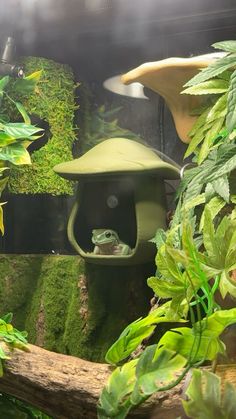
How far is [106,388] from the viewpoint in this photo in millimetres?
912

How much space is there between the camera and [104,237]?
4.82ft

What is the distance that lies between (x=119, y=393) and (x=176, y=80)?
2.71ft

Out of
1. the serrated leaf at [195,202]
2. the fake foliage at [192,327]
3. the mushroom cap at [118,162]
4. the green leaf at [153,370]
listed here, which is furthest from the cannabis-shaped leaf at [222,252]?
the mushroom cap at [118,162]

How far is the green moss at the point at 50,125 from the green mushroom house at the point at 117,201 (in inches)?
3.8

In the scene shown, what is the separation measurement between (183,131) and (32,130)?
434 millimetres

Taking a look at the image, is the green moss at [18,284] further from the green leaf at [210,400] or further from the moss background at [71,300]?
the green leaf at [210,400]

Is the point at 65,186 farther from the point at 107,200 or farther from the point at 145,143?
the point at 145,143

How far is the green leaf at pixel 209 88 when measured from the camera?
121 centimetres

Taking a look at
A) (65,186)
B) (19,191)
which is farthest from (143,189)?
(19,191)

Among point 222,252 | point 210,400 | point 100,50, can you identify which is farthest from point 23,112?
point 210,400

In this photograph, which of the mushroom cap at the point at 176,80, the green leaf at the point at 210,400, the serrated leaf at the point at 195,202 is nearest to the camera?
the green leaf at the point at 210,400

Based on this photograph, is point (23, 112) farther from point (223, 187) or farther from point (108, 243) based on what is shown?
point (223, 187)

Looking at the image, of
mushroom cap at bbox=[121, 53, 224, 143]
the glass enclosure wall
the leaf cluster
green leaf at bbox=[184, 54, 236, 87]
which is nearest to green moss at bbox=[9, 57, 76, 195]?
the glass enclosure wall

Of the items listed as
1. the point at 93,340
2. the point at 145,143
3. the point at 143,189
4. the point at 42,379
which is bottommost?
the point at 93,340
